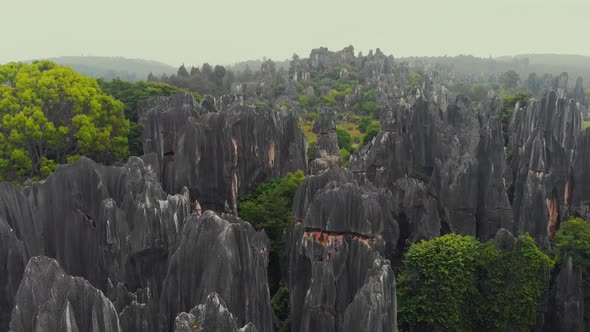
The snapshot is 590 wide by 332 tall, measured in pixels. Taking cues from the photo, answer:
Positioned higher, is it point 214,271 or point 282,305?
point 214,271

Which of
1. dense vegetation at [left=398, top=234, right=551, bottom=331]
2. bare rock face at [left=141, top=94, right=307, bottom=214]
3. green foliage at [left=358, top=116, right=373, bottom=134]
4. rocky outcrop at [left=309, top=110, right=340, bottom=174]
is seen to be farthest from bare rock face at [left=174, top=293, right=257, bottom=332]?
green foliage at [left=358, top=116, right=373, bottom=134]

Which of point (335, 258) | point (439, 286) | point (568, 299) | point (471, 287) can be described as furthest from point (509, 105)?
point (335, 258)

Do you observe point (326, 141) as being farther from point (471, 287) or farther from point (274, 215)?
point (471, 287)

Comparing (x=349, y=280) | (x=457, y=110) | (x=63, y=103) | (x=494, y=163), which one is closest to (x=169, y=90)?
(x=63, y=103)

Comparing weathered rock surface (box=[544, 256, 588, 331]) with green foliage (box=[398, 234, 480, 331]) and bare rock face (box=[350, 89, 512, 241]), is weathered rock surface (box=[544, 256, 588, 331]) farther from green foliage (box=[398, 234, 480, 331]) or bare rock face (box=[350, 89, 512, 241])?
bare rock face (box=[350, 89, 512, 241])

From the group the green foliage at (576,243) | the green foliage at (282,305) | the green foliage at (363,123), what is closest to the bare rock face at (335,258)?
the green foliage at (282,305)

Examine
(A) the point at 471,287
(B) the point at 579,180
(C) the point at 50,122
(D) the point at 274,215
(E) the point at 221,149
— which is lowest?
(A) the point at 471,287

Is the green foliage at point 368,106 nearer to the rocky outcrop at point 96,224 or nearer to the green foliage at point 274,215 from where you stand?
the green foliage at point 274,215
